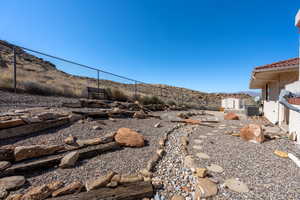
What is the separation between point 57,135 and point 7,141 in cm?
70

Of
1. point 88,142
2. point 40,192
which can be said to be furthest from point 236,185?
point 88,142

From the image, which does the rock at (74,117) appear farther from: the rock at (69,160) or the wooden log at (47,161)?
the rock at (69,160)

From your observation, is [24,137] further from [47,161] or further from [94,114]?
[94,114]

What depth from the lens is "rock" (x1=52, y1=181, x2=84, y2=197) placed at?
4.58 feet

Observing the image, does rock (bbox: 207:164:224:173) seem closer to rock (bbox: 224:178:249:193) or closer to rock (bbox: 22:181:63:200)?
rock (bbox: 224:178:249:193)

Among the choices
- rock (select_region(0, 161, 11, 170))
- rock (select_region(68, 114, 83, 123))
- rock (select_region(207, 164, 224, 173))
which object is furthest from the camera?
rock (select_region(68, 114, 83, 123))

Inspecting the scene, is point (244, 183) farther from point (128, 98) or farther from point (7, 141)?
point (128, 98)

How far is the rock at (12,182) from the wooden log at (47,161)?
0.12m

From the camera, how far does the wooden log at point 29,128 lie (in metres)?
2.18

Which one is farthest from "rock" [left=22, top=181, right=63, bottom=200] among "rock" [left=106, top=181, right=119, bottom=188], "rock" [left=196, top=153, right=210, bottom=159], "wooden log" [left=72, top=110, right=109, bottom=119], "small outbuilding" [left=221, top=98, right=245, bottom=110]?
"small outbuilding" [left=221, top=98, right=245, bottom=110]

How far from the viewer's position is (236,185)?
1.71m

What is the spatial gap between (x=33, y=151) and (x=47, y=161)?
329 millimetres

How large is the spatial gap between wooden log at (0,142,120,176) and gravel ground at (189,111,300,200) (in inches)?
77.9

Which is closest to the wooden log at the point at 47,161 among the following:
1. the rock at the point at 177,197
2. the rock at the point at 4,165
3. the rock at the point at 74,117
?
the rock at the point at 4,165
